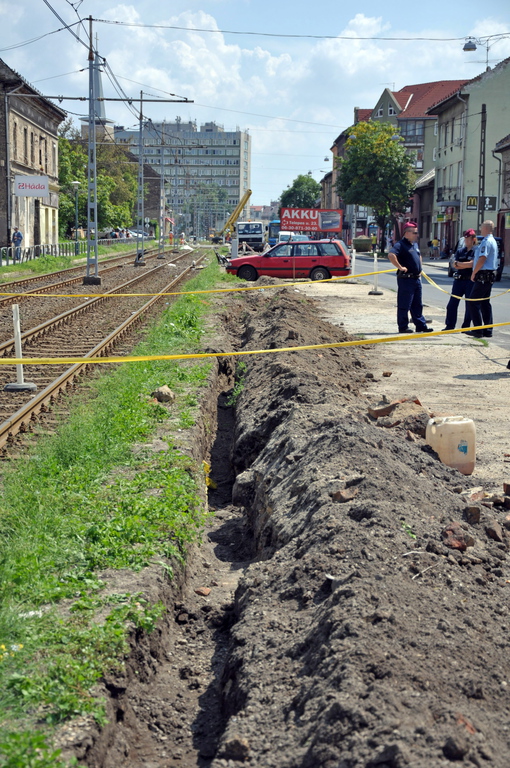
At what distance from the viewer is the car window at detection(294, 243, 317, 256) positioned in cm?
3166

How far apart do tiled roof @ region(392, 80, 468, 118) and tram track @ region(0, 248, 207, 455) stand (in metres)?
71.4

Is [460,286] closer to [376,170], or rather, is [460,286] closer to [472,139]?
[472,139]

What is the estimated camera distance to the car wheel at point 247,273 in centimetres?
3209

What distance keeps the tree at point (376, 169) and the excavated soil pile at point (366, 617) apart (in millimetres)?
65557

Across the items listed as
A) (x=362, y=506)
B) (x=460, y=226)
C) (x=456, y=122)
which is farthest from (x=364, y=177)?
(x=362, y=506)

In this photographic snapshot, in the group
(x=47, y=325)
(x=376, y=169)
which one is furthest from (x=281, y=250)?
(x=376, y=169)

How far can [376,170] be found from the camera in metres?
69.3

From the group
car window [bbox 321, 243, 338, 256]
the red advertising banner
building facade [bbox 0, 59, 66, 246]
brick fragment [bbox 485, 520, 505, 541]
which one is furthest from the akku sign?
brick fragment [bbox 485, 520, 505, 541]

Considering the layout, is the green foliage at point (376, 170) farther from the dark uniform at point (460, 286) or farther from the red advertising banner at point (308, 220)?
the dark uniform at point (460, 286)

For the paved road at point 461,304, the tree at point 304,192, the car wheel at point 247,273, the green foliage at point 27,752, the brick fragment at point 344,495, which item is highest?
the tree at point 304,192

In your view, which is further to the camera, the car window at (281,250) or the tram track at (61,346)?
the car window at (281,250)

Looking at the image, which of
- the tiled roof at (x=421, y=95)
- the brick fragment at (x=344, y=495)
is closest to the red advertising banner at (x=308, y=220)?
the brick fragment at (x=344, y=495)

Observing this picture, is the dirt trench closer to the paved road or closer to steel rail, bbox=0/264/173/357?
steel rail, bbox=0/264/173/357

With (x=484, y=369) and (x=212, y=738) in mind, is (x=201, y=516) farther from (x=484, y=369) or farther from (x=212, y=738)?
(x=484, y=369)
